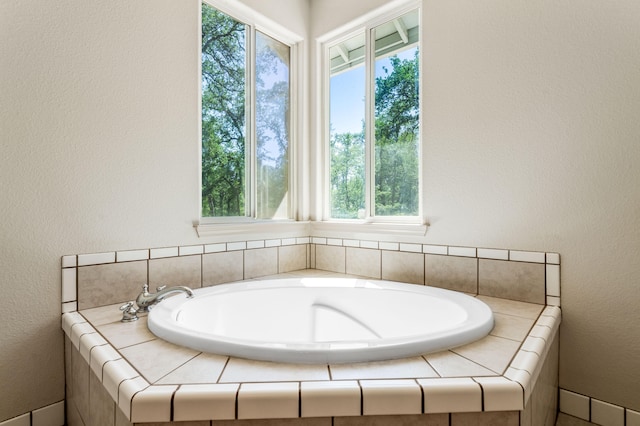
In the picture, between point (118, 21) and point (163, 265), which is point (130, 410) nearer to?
point (163, 265)

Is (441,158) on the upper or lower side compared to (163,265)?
upper

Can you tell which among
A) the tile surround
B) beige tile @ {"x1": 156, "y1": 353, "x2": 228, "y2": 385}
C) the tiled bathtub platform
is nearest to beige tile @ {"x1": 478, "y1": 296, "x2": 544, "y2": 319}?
the tile surround

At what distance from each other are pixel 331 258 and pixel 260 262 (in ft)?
1.60

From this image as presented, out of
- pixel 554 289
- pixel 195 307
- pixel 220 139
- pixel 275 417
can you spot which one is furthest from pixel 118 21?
pixel 554 289

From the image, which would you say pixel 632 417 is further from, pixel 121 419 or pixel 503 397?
pixel 121 419

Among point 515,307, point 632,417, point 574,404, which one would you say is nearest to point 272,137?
point 515,307

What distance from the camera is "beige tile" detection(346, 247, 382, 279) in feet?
6.49

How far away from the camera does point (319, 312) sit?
1.73m

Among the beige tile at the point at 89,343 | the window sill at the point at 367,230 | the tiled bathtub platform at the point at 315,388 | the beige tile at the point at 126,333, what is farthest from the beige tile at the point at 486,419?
the window sill at the point at 367,230

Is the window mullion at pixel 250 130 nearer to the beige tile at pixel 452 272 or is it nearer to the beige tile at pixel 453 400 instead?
the beige tile at pixel 452 272

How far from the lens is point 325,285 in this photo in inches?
69.2

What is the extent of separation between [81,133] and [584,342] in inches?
86.3

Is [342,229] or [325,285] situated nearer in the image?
[325,285]

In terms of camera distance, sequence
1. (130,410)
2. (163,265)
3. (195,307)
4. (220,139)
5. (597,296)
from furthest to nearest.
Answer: (220,139) < (163,265) < (195,307) < (597,296) < (130,410)
